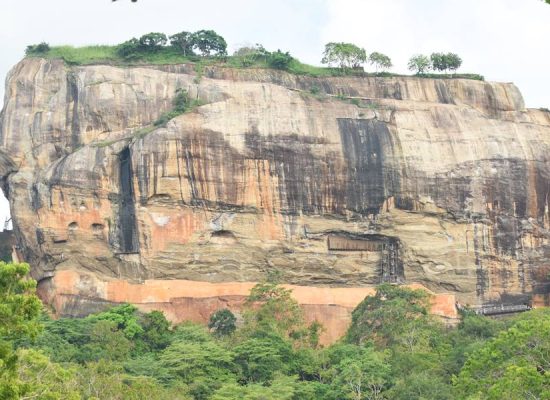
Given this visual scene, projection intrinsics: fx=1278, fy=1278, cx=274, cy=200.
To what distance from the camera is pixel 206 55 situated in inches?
1950

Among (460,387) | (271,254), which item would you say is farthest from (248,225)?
(460,387)

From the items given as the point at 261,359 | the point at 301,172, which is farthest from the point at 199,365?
the point at 301,172

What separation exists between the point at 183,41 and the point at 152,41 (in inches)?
54.5

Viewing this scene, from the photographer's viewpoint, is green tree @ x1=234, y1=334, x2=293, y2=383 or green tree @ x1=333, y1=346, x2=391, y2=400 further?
green tree @ x1=234, y1=334, x2=293, y2=383

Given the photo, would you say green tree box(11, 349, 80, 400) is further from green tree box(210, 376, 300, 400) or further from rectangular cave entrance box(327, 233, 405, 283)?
rectangular cave entrance box(327, 233, 405, 283)

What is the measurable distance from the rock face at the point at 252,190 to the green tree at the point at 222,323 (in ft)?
3.58

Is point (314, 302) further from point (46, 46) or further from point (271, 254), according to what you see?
point (46, 46)

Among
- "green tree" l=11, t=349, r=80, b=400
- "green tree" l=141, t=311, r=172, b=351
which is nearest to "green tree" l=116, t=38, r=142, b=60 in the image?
"green tree" l=141, t=311, r=172, b=351

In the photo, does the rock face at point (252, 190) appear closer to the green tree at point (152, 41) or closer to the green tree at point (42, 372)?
the green tree at point (152, 41)

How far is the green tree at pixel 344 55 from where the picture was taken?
5006cm

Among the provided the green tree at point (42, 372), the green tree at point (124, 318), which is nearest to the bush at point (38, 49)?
the green tree at point (124, 318)

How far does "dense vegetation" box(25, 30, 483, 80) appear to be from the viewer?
47.5m

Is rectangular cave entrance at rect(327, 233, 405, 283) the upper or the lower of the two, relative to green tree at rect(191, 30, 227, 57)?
lower

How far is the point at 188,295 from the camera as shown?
43.4 m
